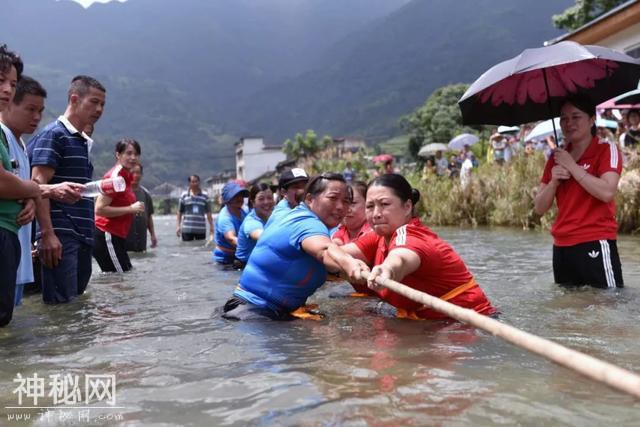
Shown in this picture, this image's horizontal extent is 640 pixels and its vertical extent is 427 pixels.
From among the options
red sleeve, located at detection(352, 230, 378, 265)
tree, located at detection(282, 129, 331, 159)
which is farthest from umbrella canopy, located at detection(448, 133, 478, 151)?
tree, located at detection(282, 129, 331, 159)

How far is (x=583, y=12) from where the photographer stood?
2761 centimetres

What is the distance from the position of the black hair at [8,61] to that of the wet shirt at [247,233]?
3.38 metres

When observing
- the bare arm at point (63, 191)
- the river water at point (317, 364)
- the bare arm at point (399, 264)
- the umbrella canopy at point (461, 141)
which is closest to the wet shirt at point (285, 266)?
the river water at point (317, 364)

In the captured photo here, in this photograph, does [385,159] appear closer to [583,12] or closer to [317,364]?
[317,364]

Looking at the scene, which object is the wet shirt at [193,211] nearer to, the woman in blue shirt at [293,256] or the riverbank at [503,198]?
the riverbank at [503,198]

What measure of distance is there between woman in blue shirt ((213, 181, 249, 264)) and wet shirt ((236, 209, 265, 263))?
32.8 inches

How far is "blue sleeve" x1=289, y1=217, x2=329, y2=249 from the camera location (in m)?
3.87

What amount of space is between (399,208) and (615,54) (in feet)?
7.62

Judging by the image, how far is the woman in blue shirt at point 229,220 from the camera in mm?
8250

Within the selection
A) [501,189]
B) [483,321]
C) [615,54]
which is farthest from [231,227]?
[501,189]

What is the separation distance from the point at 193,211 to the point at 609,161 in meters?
9.80

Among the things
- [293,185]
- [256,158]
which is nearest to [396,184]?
[293,185]

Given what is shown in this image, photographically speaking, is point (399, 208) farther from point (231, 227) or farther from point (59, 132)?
point (231, 227)

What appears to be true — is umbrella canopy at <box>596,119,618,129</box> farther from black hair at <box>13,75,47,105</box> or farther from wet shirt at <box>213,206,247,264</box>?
black hair at <box>13,75,47,105</box>
